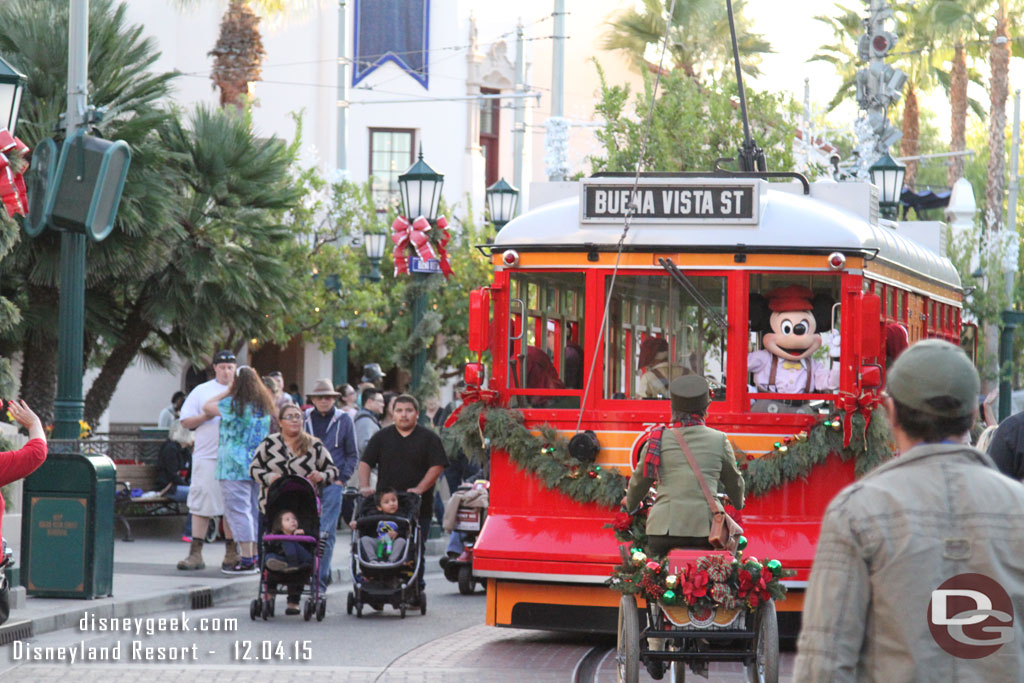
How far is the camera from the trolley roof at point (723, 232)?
1064 cm

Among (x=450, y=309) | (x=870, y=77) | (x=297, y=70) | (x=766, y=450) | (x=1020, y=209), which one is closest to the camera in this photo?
(x=766, y=450)

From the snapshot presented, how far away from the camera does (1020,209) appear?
4788 centimetres

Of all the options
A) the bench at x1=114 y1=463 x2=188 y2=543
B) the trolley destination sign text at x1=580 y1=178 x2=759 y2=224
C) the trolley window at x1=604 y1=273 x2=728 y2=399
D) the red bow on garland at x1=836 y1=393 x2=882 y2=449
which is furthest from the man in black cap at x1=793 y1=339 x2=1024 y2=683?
the bench at x1=114 y1=463 x2=188 y2=543

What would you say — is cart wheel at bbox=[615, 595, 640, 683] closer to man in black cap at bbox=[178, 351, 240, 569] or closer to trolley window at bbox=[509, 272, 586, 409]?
trolley window at bbox=[509, 272, 586, 409]

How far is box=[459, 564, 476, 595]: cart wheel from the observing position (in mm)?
14734

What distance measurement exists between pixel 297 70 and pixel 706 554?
3580 centimetres

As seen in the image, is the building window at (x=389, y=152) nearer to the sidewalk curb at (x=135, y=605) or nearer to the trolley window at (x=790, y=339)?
the sidewalk curb at (x=135, y=605)

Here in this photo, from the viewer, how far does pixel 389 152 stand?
42688 millimetres

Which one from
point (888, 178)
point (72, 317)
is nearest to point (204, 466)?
point (72, 317)

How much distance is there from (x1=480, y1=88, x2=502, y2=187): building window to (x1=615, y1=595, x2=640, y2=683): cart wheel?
36.8 meters

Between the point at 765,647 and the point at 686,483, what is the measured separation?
918 millimetres

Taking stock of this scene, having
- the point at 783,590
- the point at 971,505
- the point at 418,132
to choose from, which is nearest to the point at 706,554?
the point at 783,590

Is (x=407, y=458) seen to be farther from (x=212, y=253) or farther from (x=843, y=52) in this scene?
(x=843, y=52)

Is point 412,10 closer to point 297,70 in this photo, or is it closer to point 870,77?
point 297,70
